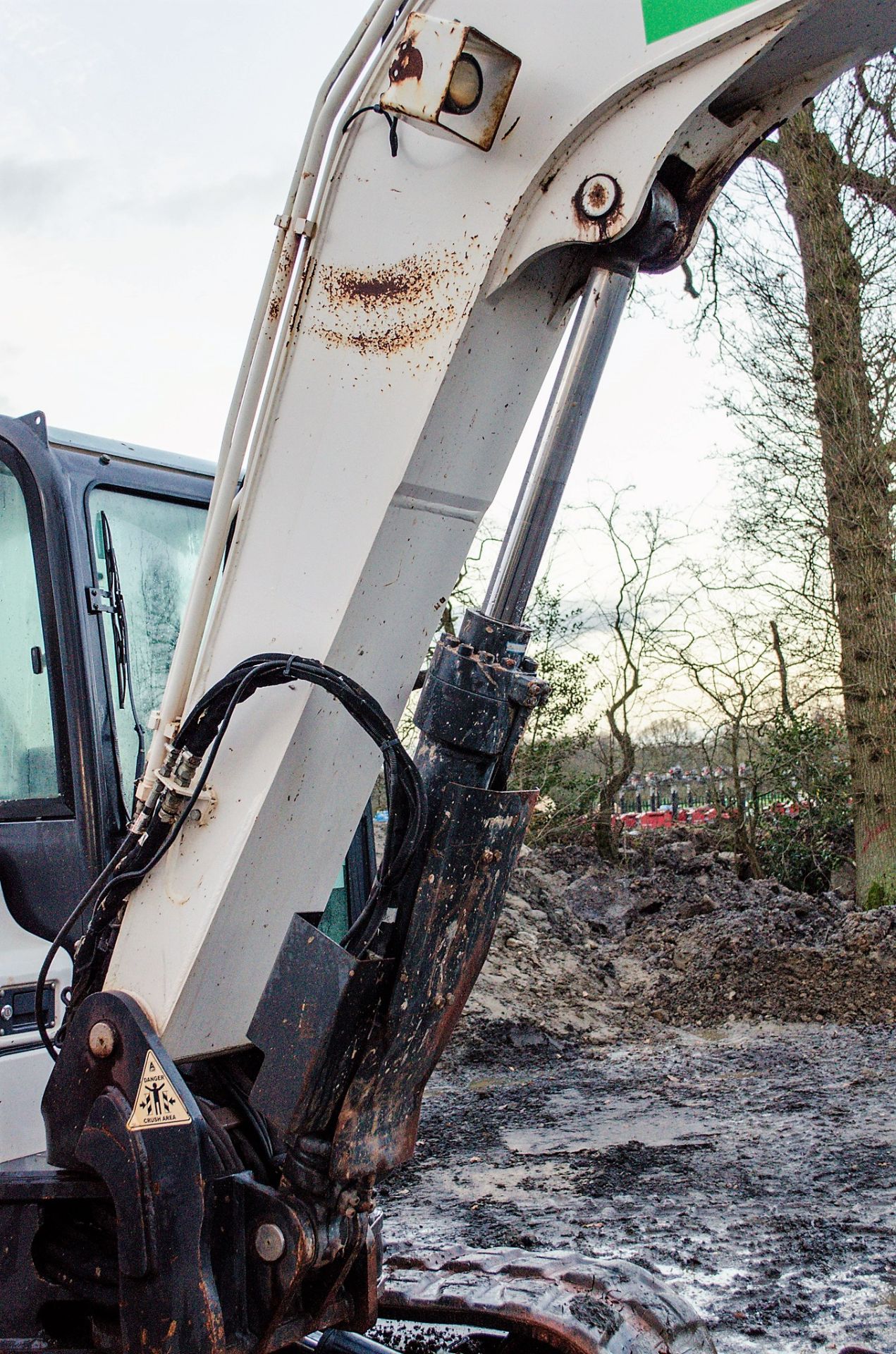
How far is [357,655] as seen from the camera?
2020 mm

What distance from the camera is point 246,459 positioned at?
2115 mm

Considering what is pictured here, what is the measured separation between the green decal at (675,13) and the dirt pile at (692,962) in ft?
20.9

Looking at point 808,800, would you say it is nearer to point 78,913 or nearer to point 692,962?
point 692,962

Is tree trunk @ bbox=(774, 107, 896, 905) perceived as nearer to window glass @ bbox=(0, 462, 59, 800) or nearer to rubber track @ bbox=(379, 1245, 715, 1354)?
rubber track @ bbox=(379, 1245, 715, 1354)

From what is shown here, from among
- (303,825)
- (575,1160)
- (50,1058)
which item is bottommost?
(575,1160)

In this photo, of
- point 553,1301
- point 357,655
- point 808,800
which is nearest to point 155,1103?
point 357,655

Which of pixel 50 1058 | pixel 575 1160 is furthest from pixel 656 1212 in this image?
pixel 50 1058

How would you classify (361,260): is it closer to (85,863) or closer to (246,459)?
(246,459)

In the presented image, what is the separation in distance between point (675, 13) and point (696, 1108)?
5.13m

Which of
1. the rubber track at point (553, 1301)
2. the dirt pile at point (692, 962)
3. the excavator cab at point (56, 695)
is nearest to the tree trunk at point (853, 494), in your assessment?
the dirt pile at point (692, 962)

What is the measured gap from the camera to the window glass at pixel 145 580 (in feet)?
9.40

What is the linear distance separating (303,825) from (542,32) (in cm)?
137

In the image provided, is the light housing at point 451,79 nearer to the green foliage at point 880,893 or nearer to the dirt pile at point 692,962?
the dirt pile at point 692,962

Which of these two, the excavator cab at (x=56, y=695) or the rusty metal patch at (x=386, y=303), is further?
the excavator cab at (x=56, y=695)
